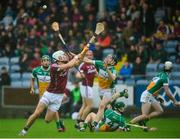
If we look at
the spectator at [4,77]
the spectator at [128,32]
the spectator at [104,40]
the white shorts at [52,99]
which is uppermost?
the spectator at [128,32]

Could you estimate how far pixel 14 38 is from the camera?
33.0 metres

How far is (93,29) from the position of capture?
3200 centimetres

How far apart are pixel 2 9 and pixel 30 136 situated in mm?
16576

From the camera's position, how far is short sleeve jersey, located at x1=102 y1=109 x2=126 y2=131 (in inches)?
841

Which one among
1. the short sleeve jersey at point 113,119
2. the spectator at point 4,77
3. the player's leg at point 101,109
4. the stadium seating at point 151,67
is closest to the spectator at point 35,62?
the spectator at point 4,77

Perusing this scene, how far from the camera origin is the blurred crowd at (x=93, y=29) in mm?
30062

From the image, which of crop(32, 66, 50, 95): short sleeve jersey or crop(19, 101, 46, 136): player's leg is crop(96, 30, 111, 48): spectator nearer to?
crop(32, 66, 50, 95): short sleeve jersey

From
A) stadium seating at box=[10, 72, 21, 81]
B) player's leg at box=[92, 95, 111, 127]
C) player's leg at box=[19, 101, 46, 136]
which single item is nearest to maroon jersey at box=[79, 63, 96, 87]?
player's leg at box=[92, 95, 111, 127]

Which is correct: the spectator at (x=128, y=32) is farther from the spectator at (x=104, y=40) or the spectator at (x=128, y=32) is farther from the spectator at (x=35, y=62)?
the spectator at (x=35, y=62)

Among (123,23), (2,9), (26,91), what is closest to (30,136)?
(26,91)

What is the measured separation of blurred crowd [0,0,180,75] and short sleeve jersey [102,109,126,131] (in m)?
7.71

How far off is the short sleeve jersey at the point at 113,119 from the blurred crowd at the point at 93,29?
771 centimetres

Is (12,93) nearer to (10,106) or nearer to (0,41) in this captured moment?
(10,106)

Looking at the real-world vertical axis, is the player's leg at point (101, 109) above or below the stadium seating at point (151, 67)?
below
